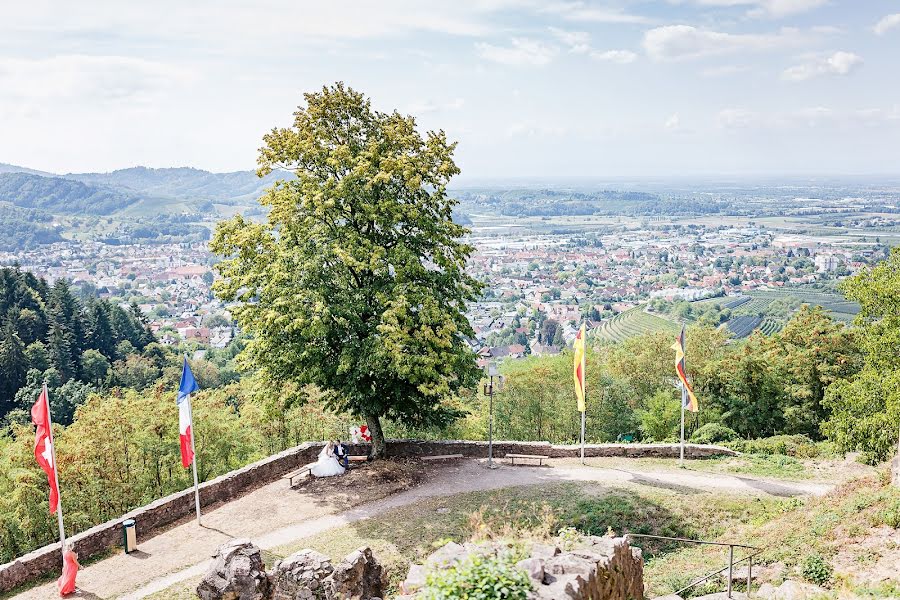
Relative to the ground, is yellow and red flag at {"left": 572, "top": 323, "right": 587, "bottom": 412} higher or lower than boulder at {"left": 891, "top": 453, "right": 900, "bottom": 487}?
higher

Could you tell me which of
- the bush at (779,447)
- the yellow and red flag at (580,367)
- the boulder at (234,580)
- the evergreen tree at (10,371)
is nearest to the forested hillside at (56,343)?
the evergreen tree at (10,371)

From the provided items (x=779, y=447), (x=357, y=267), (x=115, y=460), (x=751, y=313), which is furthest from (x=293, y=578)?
(x=751, y=313)

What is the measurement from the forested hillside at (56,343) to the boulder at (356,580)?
40.6 metres

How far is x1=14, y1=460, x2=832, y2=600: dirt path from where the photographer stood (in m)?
12.8

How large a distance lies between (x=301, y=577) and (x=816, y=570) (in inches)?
322

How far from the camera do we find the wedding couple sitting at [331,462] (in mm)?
17750

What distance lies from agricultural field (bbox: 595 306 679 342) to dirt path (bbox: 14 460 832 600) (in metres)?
49.7

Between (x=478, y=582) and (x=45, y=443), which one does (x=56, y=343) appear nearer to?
(x=45, y=443)

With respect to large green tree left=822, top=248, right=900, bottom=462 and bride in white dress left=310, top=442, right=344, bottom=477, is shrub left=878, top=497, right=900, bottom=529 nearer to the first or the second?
large green tree left=822, top=248, right=900, bottom=462

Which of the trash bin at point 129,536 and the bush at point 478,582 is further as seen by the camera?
the trash bin at point 129,536

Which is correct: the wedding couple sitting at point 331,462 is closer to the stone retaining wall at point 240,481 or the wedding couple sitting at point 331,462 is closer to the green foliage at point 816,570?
the stone retaining wall at point 240,481

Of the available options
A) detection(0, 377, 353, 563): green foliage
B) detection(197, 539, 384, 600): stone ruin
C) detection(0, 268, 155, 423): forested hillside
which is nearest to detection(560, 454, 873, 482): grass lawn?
detection(0, 377, 353, 563): green foliage

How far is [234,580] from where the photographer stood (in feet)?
35.6

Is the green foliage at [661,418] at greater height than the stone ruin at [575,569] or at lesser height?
lesser
